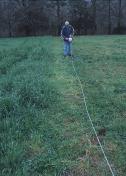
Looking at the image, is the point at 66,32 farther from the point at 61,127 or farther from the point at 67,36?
the point at 61,127

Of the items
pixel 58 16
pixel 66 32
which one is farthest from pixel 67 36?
pixel 58 16

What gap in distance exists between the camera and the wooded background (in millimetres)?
52625

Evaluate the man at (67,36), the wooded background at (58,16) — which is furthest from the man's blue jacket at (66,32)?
the wooded background at (58,16)

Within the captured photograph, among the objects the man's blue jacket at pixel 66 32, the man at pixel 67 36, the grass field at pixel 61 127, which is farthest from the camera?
the man's blue jacket at pixel 66 32

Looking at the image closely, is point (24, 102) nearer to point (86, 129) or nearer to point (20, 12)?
point (86, 129)

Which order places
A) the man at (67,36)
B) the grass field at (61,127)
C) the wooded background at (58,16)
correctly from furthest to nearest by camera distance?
the wooded background at (58,16) → the man at (67,36) → the grass field at (61,127)

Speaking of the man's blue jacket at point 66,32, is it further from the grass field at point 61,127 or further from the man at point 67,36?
the grass field at point 61,127

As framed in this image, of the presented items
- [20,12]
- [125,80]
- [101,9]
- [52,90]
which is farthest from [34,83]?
[101,9]

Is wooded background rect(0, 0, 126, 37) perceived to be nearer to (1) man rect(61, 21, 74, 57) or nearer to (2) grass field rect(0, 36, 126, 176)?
(1) man rect(61, 21, 74, 57)

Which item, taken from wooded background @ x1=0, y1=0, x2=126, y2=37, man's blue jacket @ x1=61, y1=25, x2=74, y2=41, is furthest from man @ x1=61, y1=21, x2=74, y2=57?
wooded background @ x1=0, y1=0, x2=126, y2=37

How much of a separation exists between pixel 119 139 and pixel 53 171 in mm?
1873

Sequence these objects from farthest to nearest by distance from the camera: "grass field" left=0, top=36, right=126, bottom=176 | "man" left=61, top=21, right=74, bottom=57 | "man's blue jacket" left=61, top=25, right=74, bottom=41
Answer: "man's blue jacket" left=61, top=25, right=74, bottom=41 → "man" left=61, top=21, right=74, bottom=57 → "grass field" left=0, top=36, right=126, bottom=176

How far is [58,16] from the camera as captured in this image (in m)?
54.2

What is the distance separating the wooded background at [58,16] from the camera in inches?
2072
